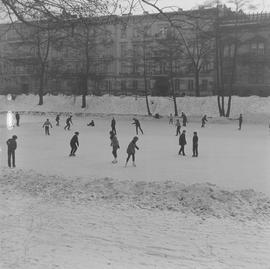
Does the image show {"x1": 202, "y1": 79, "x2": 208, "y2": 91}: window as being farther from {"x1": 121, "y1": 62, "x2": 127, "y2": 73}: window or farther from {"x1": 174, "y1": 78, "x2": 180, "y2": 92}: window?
{"x1": 121, "y1": 62, "x2": 127, "y2": 73}: window

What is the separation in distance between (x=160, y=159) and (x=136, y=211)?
8966 millimetres

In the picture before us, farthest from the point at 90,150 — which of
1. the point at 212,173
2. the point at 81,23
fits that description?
the point at 81,23

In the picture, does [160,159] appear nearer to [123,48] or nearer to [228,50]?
[228,50]

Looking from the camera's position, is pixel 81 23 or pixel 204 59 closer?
pixel 81 23

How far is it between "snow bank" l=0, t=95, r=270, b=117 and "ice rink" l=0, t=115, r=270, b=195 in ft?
55.4

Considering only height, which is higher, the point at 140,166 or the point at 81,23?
the point at 81,23

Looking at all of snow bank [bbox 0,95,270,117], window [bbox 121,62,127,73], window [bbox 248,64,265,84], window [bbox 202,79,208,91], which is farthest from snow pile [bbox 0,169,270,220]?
window [bbox 121,62,127,73]

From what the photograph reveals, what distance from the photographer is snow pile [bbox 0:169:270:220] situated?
11.9 m

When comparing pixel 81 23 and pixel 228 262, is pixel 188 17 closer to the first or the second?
pixel 81 23

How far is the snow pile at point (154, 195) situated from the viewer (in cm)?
1192

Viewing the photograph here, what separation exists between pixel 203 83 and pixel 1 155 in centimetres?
4267

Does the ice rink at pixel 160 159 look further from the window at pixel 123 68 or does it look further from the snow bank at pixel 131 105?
the window at pixel 123 68

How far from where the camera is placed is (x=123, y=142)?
27797 mm

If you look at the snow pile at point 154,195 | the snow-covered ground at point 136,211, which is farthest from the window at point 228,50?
the snow pile at point 154,195
